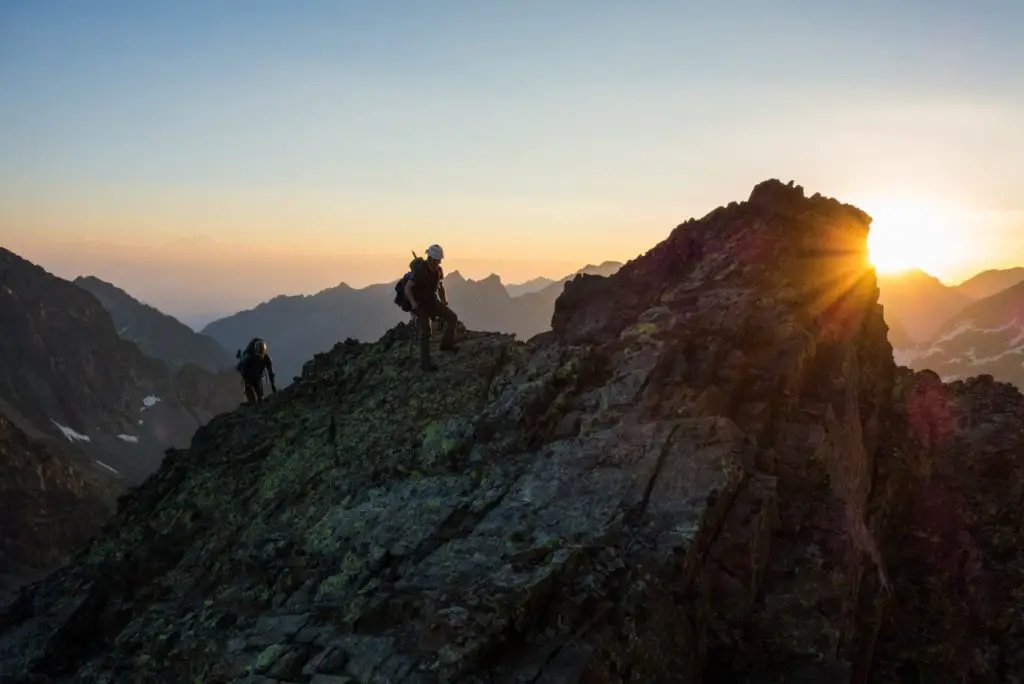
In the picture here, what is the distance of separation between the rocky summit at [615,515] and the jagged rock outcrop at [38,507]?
111 m

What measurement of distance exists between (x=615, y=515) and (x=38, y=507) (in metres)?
150

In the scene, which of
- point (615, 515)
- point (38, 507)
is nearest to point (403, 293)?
point (615, 515)

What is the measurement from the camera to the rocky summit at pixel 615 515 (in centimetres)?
1423

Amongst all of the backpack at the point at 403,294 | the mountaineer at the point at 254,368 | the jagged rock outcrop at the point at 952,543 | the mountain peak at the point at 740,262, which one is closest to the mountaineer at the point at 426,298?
the backpack at the point at 403,294

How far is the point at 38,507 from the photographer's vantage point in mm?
134000

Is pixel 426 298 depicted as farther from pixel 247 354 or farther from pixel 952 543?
pixel 952 543

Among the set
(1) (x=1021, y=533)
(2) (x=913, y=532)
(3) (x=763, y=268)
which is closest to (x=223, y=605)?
(3) (x=763, y=268)

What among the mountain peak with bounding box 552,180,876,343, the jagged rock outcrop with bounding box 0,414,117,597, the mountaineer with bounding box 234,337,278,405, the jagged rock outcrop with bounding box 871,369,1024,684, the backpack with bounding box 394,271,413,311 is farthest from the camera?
the jagged rock outcrop with bounding box 0,414,117,597

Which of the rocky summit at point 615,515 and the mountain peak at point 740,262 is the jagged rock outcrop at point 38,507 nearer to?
the rocky summit at point 615,515

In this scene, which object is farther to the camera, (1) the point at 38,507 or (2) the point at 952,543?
(1) the point at 38,507

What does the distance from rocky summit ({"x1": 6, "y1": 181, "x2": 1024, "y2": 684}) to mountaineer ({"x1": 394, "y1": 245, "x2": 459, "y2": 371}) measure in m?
0.98

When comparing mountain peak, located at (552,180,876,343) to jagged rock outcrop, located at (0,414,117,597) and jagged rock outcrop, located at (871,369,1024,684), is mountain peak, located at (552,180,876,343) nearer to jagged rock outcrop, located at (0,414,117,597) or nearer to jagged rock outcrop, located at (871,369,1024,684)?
jagged rock outcrop, located at (871,369,1024,684)

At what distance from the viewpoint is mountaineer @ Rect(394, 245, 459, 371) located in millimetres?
25938

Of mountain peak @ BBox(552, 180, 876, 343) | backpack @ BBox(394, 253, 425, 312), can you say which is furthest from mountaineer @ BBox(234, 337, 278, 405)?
mountain peak @ BBox(552, 180, 876, 343)
